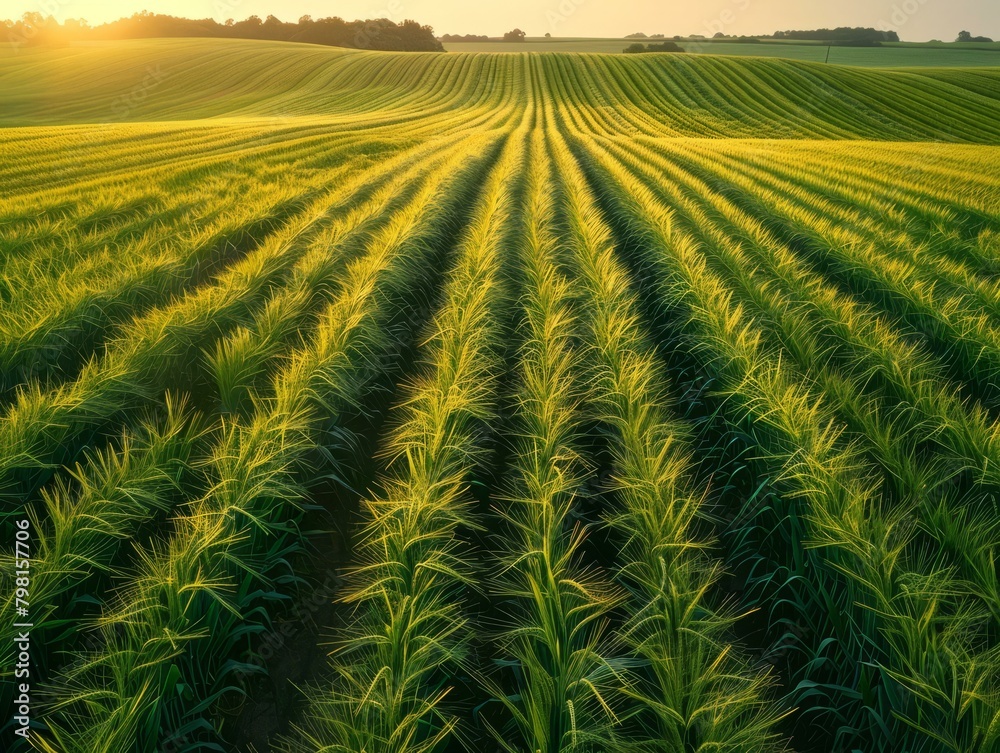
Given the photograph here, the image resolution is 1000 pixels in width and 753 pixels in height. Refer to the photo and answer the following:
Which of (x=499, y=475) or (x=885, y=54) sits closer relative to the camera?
(x=499, y=475)

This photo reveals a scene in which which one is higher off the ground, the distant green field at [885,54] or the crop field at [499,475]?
the distant green field at [885,54]

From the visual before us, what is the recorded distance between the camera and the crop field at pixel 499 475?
1822 mm

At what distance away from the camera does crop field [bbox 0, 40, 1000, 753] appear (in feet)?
5.98

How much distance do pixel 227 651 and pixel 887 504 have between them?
310 cm

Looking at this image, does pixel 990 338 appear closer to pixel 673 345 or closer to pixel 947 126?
pixel 673 345

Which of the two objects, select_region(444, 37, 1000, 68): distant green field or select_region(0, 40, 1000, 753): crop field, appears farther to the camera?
select_region(444, 37, 1000, 68): distant green field

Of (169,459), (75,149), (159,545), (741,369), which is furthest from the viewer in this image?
(75,149)

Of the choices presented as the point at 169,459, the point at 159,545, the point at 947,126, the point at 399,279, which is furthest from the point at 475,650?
the point at 947,126

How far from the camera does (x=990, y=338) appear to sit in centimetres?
401

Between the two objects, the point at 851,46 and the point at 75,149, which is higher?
the point at 851,46

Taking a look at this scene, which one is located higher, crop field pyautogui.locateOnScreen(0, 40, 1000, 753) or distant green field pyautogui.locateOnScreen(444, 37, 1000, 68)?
distant green field pyautogui.locateOnScreen(444, 37, 1000, 68)

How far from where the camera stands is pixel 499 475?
338cm

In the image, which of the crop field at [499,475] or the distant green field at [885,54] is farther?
the distant green field at [885,54]

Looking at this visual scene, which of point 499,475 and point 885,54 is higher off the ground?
point 885,54
